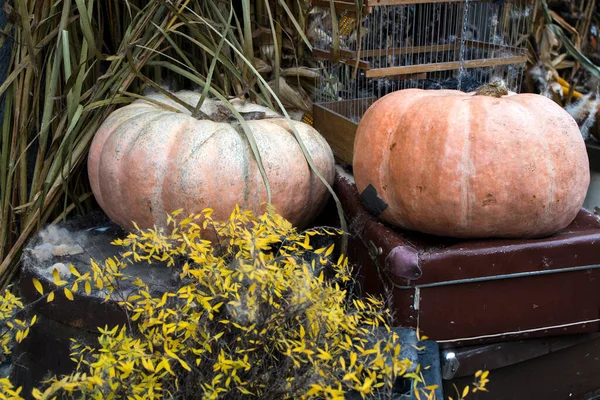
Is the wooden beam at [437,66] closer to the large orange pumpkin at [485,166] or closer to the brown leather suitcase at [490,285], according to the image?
the large orange pumpkin at [485,166]

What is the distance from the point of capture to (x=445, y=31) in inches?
111

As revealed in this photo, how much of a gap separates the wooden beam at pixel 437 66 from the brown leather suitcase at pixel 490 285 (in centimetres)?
65

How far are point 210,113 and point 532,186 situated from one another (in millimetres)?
1044

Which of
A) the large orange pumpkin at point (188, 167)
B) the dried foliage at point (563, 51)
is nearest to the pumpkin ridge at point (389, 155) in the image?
the large orange pumpkin at point (188, 167)

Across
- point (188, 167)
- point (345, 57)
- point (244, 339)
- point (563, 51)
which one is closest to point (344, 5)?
point (345, 57)

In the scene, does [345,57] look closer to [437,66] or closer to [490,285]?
[437,66]

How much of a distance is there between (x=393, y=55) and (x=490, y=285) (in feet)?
3.58

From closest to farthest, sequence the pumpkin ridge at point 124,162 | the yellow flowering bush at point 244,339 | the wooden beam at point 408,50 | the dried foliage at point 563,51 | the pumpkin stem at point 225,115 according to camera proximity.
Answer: the yellow flowering bush at point 244,339, the pumpkin ridge at point 124,162, the pumpkin stem at point 225,115, the wooden beam at point 408,50, the dried foliage at point 563,51

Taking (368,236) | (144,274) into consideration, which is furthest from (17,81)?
(368,236)

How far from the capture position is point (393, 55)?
2.48 meters

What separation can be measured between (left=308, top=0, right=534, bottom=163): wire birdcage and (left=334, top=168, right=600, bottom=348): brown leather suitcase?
0.77m

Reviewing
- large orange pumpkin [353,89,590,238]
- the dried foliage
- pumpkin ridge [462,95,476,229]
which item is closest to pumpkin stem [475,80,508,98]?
large orange pumpkin [353,89,590,238]

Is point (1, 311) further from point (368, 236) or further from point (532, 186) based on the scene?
point (532, 186)

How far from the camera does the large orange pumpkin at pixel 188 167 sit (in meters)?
1.90
